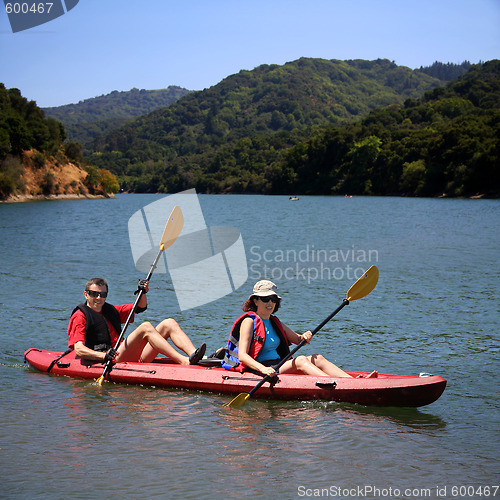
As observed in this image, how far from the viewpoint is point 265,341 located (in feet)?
26.4

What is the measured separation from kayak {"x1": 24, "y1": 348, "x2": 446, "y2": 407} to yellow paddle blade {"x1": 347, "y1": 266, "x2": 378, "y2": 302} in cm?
119

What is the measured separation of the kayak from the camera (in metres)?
7.55

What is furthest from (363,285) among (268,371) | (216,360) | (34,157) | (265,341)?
(34,157)

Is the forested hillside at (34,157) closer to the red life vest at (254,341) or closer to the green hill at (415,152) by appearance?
the green hill at (415,152)

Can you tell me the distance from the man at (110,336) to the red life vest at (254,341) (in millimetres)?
374

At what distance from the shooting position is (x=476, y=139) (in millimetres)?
79062

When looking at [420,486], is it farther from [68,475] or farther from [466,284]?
[466,284]

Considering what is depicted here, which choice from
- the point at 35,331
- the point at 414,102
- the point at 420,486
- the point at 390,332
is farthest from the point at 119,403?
the point at 414,102

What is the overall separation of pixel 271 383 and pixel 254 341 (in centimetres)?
55

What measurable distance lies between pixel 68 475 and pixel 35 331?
22.6 feet

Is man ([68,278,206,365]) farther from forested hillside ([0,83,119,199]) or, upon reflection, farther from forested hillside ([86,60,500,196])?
forested hillside ([0,83,119,199])

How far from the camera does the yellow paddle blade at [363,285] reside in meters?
8.96

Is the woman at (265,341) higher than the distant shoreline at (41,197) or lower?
lower

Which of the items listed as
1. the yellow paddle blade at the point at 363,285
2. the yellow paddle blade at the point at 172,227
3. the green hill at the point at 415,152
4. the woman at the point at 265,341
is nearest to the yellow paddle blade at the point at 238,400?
Answer: the woman at the point at 265,341
